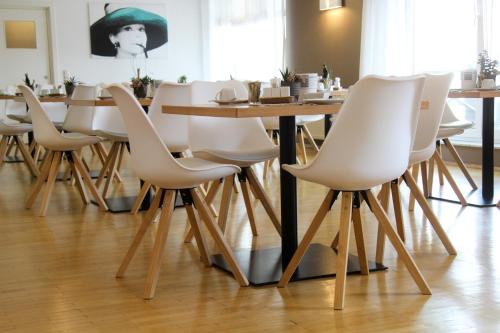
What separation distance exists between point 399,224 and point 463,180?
2.73 m

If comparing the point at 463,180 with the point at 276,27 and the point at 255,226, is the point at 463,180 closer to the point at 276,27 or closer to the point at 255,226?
the point at 255,226

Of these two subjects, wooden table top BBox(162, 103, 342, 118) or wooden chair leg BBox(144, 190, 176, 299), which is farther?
wooden chair leg BBox(144, 190, 176, 299)

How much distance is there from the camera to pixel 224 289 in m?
3.13

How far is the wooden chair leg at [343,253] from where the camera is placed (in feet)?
9.24

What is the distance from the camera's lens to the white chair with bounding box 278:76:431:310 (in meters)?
2.76

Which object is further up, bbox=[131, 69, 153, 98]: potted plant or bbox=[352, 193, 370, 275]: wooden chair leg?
bbox=[131, 69, 153, 98]: potted plant

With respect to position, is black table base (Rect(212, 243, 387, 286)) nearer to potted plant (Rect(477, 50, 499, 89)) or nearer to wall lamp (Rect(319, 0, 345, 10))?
potted plant (Rect(477, 50, 499, 89))

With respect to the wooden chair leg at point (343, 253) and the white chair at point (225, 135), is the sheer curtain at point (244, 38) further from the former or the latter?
the wooden chair leg at point (343, 253)

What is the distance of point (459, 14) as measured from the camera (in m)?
7.26

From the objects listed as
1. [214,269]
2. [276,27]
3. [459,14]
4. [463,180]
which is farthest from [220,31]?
[214,269]

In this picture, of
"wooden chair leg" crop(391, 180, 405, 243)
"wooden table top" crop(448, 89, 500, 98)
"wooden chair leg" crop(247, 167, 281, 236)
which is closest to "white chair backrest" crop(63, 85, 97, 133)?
"wooden chair leg" crop(247, 167, 281, 236)

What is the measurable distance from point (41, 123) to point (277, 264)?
8.18 ft

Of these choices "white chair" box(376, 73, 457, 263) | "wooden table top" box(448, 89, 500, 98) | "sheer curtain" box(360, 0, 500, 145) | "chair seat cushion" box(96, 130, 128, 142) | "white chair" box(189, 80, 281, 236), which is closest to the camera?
"white chair" box(376, 73, 457, 263)

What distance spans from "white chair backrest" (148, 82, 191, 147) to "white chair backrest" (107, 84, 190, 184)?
1.13 metres
